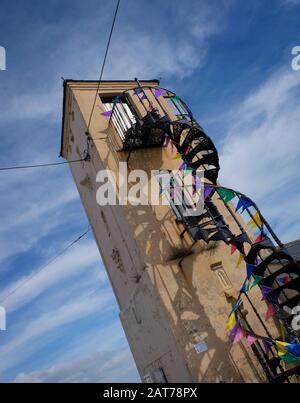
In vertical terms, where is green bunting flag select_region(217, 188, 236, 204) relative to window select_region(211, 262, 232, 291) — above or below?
above

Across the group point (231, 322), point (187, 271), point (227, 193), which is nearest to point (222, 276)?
point (187, 271)

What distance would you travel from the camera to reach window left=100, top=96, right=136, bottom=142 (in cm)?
1345

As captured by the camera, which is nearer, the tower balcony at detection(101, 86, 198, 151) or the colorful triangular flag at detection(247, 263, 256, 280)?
the colorful triangular flag at detection(247, 263, 256, 280)

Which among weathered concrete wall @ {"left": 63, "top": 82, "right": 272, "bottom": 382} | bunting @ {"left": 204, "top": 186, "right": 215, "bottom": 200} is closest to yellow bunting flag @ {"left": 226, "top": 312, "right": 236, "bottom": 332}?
weathered concrete wall @ {"left": 63, "top": 82, "right": 272, "bottom": 382}

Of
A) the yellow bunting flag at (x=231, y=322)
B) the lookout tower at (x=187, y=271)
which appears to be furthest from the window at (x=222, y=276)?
the yellow bunting flag at (x=231, y=322)

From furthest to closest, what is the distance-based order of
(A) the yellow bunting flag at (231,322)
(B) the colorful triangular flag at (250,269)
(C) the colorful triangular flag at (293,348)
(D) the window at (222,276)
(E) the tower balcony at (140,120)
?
(E) the tower balcony at (140,120), (D) the window at (222,276), (B) the colorful triangular flag at (250,269), (A) the yellow bunting flag at (231,322), (C) the colorful triangular flag at (293,348)

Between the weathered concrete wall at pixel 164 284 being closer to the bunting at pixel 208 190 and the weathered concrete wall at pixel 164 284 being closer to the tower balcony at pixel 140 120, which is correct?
the tower balcony at pixel 140 120

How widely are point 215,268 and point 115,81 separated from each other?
1063 cm

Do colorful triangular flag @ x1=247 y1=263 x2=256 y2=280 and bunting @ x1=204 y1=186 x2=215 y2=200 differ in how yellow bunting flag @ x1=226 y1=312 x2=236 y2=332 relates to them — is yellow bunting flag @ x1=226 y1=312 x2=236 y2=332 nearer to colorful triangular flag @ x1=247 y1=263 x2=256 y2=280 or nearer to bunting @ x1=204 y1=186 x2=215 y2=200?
colorful triangular flag @ x1=247 y1=263 x2=256 y2=280

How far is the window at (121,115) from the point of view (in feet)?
44.1

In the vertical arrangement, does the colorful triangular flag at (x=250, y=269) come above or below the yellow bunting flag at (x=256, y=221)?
below

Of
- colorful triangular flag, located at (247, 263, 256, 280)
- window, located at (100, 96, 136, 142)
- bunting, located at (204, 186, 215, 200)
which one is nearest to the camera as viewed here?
colorful triangular flag, located at (247, 263, 256, 280)

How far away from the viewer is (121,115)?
14.2m
